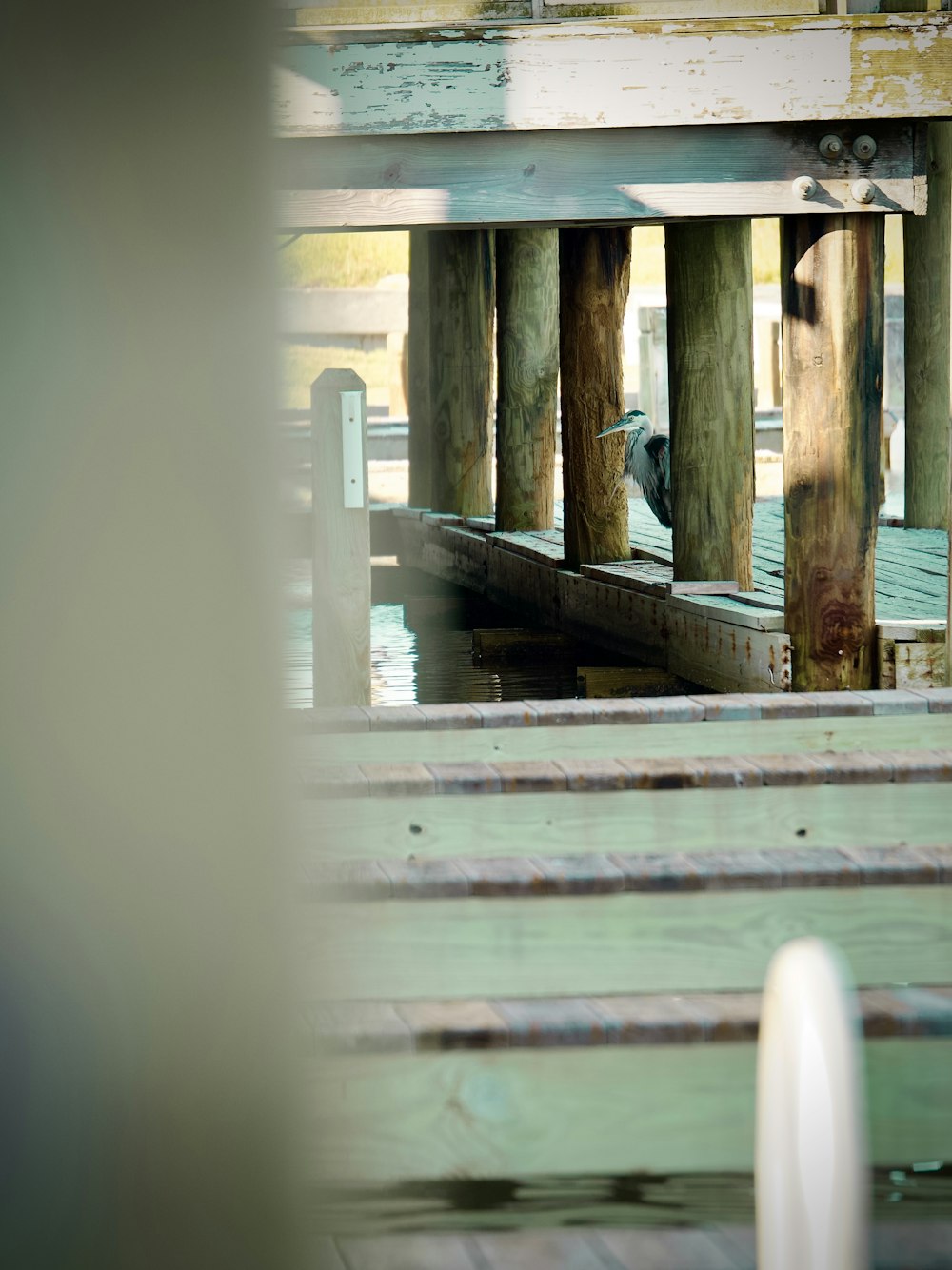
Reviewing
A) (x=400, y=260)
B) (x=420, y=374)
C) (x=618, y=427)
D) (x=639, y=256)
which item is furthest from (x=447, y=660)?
(x=639, y=256)

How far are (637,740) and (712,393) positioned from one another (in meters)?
2.20

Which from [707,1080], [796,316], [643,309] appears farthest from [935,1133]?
[643,309]

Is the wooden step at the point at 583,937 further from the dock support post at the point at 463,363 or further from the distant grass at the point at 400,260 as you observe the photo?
the distant grass at the point at 400,260

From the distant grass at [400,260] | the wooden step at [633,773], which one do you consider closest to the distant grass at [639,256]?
the distant grass at [400,260]

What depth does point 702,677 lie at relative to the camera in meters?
5.92

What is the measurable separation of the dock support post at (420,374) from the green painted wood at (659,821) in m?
7.37

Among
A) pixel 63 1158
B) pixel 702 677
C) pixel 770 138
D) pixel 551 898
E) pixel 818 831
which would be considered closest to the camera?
pixel 63 1158

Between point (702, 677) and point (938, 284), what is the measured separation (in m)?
3.86

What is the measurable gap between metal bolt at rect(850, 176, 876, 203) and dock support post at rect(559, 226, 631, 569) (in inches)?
101

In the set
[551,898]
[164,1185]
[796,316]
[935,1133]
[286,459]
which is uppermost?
[796,316]

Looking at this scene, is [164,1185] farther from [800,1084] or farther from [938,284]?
[938,284]

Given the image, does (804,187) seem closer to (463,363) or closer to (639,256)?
(463,363)

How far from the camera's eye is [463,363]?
1041cm

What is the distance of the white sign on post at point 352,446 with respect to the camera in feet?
14.0
